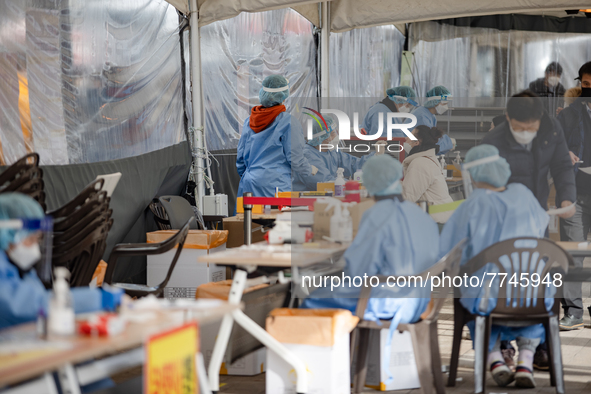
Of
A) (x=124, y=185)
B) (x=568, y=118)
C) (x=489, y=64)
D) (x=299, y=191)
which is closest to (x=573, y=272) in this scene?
(x=568, y=118)

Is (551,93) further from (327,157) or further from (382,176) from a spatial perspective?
(327,157)

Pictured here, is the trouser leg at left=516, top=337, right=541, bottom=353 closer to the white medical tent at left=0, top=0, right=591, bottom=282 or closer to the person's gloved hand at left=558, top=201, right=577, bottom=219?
the person's gloved hand at left=558, top=201, right=577, bottom=219

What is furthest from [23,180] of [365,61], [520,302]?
[365,61]

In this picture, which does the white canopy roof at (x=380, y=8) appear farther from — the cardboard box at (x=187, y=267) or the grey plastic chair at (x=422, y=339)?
the grey plastic chair at (x=422, y=339)

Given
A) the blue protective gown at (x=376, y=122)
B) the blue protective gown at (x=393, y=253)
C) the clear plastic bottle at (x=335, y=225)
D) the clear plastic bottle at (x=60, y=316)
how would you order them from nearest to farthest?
the clear plastic bottle at (x=60, y=316)
the blue protective gown at (x=393, y=253)
the clear plastic bottle at (x=335, y=225)
the blue protective gown at (x=376, y=122)

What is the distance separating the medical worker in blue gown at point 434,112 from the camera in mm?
3668

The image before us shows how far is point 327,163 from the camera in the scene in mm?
3818

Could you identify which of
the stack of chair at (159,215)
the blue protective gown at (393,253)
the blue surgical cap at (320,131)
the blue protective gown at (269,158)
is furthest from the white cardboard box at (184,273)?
the blue protective gown at (393,253)

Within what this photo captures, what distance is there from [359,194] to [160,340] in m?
1.75

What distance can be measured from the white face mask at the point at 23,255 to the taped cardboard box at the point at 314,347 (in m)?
1.26

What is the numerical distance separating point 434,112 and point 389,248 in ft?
2.76

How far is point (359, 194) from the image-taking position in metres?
3.52

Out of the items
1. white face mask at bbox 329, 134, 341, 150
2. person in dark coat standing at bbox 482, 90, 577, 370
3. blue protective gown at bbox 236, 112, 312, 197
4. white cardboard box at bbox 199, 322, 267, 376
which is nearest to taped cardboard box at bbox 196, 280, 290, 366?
white cardboard box at bbox 199, 322, 267, 376

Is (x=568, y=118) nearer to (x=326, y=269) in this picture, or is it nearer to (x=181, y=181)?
(x=326, y=269)
